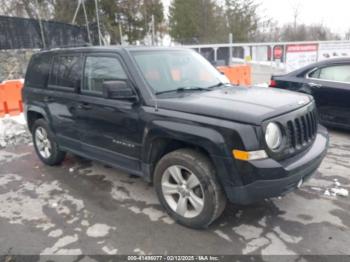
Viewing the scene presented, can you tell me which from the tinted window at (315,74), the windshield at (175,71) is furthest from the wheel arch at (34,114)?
the tinted window at (315,74)

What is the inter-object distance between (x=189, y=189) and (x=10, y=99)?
7.27 metres

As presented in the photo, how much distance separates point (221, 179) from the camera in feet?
9.49

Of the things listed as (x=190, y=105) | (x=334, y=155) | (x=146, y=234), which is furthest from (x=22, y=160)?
(x=334, y=155)

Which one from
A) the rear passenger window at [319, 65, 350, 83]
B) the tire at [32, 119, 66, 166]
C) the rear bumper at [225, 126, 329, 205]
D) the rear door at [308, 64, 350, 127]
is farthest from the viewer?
the rear passenger window at [319, 65, 350, 83]

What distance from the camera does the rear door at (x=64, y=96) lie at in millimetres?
4254

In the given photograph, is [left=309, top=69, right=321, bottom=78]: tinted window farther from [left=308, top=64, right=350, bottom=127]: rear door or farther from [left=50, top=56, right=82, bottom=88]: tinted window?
[left=50, top=56, right=82, bottom=88]: tinted window

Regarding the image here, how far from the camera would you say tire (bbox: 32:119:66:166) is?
16.4 ft

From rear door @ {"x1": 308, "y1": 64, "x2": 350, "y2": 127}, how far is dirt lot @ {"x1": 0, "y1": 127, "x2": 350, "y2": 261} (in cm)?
169

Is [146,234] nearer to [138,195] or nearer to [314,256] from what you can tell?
[138,195]

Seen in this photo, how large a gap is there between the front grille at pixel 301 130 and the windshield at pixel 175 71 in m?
1.20

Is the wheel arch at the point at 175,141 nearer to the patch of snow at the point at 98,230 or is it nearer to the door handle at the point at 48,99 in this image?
the patch of snow at the point at 98,230

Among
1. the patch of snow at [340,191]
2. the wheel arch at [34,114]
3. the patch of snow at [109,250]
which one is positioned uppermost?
the wheel arch at [34,114]

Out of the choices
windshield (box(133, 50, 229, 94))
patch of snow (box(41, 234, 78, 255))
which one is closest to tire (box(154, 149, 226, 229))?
windshield (box(133, 50, 229, 94))

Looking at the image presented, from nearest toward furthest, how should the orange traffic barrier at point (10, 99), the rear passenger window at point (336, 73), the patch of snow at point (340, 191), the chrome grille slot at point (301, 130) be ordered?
the chrome grille slot at point (301, 130), the patch of snow at point (340, 191), the rear passenger window at point (336, 73), the orange traffic barrier at point (10, 99)
